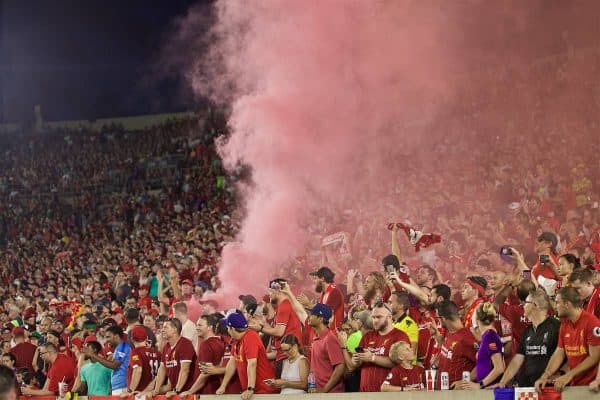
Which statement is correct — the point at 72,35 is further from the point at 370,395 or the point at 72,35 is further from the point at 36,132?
the point at 370,395

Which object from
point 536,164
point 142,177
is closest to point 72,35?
point 142,177

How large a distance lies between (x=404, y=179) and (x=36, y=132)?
16.2 meters

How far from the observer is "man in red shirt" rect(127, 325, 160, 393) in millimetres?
8781

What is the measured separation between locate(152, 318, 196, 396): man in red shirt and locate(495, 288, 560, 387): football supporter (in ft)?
8.71

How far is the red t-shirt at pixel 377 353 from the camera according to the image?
7.34 meters

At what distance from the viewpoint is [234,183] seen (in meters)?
20.4

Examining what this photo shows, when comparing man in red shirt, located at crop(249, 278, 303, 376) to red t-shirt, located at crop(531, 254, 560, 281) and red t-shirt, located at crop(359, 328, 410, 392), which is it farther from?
red t-shirt, located at crop(531, 254, 560, 281)

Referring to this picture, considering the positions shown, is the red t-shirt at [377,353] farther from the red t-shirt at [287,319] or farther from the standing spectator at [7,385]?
the standing spectator at [7,385]

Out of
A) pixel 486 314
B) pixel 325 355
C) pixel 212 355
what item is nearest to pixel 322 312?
pixel 325 355

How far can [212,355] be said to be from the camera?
27.0 feet

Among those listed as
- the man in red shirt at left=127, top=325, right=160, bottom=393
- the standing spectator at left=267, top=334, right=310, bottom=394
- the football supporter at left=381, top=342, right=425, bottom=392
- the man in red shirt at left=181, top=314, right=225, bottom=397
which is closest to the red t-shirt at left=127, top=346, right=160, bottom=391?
the man in red shirt at left=127, top=325, right=160, bottom=393

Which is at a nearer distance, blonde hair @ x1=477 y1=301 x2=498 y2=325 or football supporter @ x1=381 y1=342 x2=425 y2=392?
blonde hair @ x1=477 y1=301 x2=498 y2=325

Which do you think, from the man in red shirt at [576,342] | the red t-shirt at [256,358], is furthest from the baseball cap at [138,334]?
the man in red shirt at [576,342]

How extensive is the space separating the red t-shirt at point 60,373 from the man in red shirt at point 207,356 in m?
1.86
